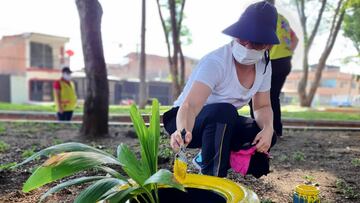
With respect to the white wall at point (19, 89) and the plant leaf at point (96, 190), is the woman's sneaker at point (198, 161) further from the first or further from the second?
the white wall at point (19, 89)

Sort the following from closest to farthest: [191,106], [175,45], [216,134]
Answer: [191,106], [216,134], [175,45]

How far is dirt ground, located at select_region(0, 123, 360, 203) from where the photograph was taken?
7.64 feet

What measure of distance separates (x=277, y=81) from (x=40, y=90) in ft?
80.8

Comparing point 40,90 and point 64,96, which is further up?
point 64,96

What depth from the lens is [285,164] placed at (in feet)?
10.5

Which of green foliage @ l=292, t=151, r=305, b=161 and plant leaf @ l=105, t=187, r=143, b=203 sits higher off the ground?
plant leaf @ l=105, t=187, r=143, b=203

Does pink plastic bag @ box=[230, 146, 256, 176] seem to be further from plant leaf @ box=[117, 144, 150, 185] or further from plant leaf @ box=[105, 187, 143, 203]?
plant leaf @ box=[105, 187, 143, 203]

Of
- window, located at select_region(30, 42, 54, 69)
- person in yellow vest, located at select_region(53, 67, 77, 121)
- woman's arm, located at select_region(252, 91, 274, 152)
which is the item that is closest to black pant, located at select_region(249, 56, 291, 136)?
woman's arm, located at select_region(252, 91, 274, 152)

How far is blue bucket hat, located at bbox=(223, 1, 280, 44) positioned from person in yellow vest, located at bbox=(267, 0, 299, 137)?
160cm

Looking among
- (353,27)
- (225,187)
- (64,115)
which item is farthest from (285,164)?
(353,27)

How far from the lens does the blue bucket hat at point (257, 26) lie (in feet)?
5.99

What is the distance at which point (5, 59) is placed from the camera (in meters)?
26.4

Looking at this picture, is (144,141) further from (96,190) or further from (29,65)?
(29,65)

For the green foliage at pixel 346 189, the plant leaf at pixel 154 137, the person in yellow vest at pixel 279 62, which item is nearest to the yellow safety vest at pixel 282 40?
the person in yellow vest at pixel 279 62
